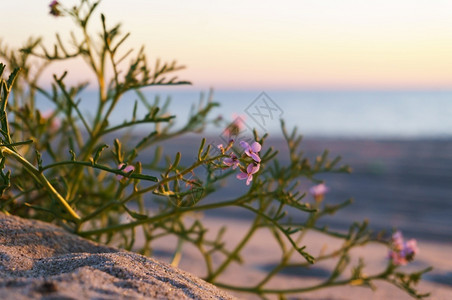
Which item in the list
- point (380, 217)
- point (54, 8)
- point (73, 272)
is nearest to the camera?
point (73, 272)

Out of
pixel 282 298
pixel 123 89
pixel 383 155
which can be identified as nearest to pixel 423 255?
pixel 282 298

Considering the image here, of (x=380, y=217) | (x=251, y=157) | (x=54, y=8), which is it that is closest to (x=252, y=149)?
(x=251, y=157)

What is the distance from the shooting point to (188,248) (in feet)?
13.9

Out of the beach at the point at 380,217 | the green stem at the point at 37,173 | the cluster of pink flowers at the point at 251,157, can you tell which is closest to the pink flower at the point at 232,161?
the cluster of pink flowers at the point at 251,157

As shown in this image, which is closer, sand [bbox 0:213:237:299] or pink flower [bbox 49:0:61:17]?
sand [bbox 0:213:237:299]

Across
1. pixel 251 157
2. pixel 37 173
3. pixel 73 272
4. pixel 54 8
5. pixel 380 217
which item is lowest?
pixel 73 272

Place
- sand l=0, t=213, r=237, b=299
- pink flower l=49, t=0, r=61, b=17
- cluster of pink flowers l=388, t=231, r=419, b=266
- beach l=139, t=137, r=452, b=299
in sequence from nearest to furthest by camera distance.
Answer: sand l=0, t=213, r=237, b=299 → pink flower l=49, t=0, r=61, b=17 → cluster of pink flowers l=388, t=231, r=419, b=266 → beach l=139, t=137, r=452, b=299

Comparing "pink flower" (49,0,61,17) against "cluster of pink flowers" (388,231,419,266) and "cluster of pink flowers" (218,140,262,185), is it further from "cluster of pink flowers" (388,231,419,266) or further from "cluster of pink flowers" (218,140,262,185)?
"cluster of pink flowers" (388,231,419,266)

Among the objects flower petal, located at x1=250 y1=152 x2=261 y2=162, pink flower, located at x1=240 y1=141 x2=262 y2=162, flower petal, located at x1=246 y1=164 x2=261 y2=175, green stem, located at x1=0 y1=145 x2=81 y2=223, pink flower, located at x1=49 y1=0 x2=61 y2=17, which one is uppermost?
pink flower, located at x1=49 y1=0 x2=61 y2=17

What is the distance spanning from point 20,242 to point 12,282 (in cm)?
57

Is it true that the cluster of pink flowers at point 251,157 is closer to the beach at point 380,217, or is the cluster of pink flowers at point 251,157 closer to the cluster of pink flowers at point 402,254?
the cluster of pink flowers at point 402,254

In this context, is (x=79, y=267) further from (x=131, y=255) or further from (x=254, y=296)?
(x=254, y=296)

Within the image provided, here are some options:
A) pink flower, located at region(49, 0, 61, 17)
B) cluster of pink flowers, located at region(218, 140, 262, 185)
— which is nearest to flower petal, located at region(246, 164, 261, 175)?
cluster of pink flowers, located at region(218, 140, 262, 185)

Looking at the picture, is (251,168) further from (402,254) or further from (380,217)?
(380,217)
